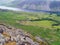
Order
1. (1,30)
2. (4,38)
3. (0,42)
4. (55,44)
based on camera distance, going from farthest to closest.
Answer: (55,44)
(1,30)
(4,38)
(0,42)

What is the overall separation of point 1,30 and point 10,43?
34.9ft

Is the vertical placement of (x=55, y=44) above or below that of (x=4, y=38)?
below

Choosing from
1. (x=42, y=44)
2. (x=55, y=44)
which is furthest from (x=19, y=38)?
(x=55, y=44)

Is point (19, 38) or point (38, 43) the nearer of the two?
point (19, 38)

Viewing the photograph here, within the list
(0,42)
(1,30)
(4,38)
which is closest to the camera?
(0,42)

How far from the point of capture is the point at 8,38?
5397cm

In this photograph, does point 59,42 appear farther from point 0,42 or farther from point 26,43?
point 0,42

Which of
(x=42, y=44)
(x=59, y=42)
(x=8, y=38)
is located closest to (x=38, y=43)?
(x=42, y=44)

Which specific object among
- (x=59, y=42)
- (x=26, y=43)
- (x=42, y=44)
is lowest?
(x=59, y=42)

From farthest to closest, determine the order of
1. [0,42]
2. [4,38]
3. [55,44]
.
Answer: [55,44]
[4,38]
[0,42]

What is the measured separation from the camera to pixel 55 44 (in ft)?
258

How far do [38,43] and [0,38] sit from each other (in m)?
15.1

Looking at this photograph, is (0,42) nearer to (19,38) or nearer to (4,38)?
(4,38)

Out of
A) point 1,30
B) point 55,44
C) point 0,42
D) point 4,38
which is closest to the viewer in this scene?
point 0,42
